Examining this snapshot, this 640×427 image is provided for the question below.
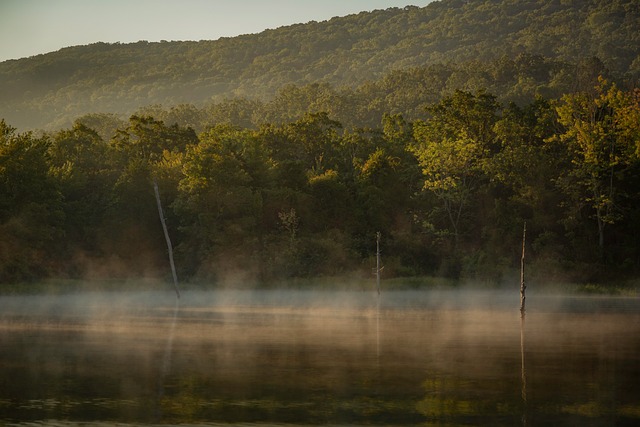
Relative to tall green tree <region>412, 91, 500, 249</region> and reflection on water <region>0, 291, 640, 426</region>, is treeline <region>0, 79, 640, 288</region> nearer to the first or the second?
tall green tree <region>412, 91, 500, 249</region>

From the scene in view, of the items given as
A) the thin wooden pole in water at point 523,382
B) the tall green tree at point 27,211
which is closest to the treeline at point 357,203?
the tall green tree at point 27,211

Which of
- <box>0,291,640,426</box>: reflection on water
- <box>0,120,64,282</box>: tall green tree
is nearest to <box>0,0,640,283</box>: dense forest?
<box>0,120,64,282</box>: tall green tree

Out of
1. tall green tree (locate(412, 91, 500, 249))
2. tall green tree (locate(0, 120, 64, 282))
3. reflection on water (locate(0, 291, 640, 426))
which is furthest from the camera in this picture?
tall green tree (locate(412, 91, 500, 249))

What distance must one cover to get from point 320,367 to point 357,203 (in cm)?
6893

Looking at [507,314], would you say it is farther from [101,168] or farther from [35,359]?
[101,168]

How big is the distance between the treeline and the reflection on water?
2915 centimetres

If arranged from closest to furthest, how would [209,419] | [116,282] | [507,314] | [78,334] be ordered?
[209,419], [78,334], [507,314], [116,282]

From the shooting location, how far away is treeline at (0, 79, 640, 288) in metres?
91.0

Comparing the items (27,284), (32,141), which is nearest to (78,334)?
(27,284)

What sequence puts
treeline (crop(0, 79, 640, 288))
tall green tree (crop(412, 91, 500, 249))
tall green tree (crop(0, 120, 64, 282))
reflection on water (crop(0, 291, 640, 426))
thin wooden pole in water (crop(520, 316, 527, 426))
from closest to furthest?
1. thin wooden pole in water (crop(520, 316, 527, 426))
2. reflection on water (crop(0, 291, 640, 426))
3. tall green tree (crop(0, 120, 64, 282))
4. treeline (crop(0, 79, 640, 288))
5. tall green tree (crop(412, 91, 500, 249))

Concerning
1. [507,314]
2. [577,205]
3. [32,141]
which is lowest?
[507,314]

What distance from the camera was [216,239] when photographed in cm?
9238

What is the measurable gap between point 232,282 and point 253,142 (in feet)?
51.6

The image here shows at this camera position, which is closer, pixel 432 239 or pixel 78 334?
pixel 78 334
